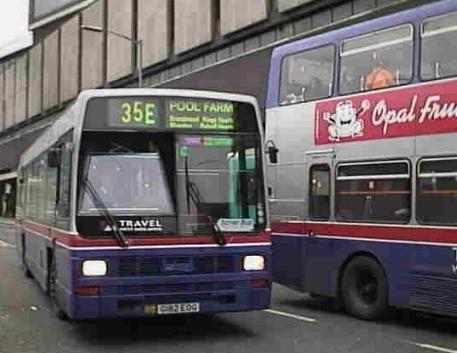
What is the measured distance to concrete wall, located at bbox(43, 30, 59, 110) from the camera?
6612cm

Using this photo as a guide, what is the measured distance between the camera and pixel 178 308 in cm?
901

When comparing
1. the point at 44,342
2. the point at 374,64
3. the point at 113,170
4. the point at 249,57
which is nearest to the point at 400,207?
the point at 374,64

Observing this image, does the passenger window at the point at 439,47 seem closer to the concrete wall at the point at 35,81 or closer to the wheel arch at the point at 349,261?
the wheel arch at the point at 349,261

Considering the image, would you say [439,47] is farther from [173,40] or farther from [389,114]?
[173,40]

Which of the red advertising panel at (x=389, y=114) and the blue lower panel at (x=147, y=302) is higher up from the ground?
the red advertising panel at (x=389, y=114)

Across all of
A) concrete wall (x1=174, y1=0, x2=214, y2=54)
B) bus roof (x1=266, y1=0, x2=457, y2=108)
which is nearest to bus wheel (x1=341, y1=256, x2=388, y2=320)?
bus roof (x1=266, y1=0, x2=457, y2=108)

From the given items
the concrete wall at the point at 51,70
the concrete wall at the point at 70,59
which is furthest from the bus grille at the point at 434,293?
the concrete wall at the point at 51,70

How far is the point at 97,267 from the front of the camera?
8.79 meters

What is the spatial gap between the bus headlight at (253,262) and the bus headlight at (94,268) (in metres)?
1.57

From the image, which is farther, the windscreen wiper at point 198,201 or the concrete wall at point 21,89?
the concrete wall at point 21,89

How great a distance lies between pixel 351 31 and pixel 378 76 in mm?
976

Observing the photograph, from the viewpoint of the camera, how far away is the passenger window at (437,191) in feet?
31.9

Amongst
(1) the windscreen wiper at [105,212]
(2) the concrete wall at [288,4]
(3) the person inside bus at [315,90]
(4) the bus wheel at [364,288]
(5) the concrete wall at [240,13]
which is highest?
(5) the concrete wall at [240,13]

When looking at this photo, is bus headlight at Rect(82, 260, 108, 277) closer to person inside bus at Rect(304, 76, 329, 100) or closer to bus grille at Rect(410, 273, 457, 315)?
bus grille at Rect(410, 273, 457, 315)
